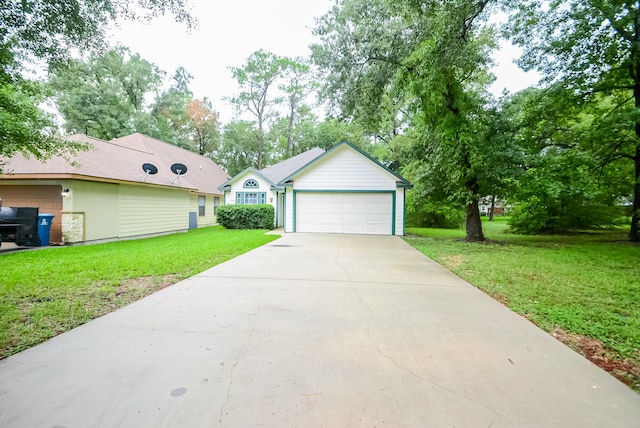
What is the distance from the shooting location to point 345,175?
14391 millimetres

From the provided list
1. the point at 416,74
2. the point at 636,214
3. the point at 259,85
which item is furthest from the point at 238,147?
the point at 636,214

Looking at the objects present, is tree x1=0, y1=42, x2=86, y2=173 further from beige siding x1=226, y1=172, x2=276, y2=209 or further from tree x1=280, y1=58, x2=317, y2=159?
tree x1=280, y1=58, x2=317, y2=159

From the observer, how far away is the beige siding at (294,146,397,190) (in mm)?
14171

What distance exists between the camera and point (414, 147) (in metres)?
13.7

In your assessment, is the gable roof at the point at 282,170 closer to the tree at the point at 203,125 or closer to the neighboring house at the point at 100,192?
the neighboring house at the point at 100,192

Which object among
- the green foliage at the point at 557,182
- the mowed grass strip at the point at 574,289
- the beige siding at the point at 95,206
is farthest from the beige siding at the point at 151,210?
the green foliage at the point at 557,182

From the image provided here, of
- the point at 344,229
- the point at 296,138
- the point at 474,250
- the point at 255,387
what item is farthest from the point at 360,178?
the point at 296,138

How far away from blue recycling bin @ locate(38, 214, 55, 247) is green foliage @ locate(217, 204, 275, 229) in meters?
7.82

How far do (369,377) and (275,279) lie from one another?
3.40 metres

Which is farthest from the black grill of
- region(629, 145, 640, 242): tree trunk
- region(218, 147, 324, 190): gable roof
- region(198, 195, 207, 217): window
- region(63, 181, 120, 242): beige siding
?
region(629, 145, 640, 242): tree trunk

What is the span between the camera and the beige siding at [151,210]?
11562mm

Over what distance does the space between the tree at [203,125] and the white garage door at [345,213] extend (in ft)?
70.4

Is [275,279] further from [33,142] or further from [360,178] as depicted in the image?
[360,178]

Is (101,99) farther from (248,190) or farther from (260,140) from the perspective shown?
(248,190)
